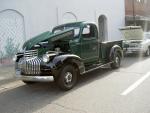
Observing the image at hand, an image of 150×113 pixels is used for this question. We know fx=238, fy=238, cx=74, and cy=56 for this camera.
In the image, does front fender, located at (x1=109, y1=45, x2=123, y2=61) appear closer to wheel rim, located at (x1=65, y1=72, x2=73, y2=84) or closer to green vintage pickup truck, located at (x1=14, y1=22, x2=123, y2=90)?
green vintage pickup truck, located at (x1=14, y1=22, x2=123, y2=90)

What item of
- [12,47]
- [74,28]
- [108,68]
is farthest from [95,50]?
[12,47]

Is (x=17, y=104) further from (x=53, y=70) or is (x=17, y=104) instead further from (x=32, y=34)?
(x=32, y=34)

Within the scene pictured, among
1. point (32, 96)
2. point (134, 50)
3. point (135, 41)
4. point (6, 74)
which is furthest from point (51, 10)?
point (32, 96)

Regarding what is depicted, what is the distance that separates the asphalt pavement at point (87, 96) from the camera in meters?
5.37

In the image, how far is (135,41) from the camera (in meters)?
13.3

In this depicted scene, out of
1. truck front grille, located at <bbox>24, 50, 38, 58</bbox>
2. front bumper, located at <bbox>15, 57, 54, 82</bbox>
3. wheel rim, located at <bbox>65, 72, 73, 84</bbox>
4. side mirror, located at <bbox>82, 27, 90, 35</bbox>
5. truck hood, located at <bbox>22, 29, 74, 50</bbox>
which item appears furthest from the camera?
side mirror, located at <bbox>82, 27, 90, 35</bbox>

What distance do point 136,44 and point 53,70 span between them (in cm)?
774

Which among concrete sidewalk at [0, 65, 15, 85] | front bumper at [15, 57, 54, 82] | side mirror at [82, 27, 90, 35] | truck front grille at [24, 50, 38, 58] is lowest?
concrete sidewalk at [0, 65, 15, 85]

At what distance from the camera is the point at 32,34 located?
1298 centimetres

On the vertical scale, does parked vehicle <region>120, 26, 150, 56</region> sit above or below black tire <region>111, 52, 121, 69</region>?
above

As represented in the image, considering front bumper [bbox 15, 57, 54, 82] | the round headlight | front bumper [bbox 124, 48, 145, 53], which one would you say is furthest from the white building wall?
the round headlight

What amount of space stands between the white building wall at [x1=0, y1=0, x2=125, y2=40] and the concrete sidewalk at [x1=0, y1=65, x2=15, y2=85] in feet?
7.38

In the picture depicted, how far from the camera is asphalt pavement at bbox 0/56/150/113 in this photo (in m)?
5.37

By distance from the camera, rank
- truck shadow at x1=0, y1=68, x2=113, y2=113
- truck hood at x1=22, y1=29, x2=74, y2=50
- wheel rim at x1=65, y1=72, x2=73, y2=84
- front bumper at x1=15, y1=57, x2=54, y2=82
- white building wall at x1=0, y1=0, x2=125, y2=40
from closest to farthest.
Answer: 1. truck shadow at x1=0, y1=68, x2=113, y2=113
2. front bumper at x1=15, y1=57, x2=54, y2=82
3. wheel rim at x1=65, y1=72, x2=73, y2=84
4. truck hood at x1=22, y1=29, x2=74, y2=50
5. white building wall at x1=0, y1=0, x2=125, y2=40
